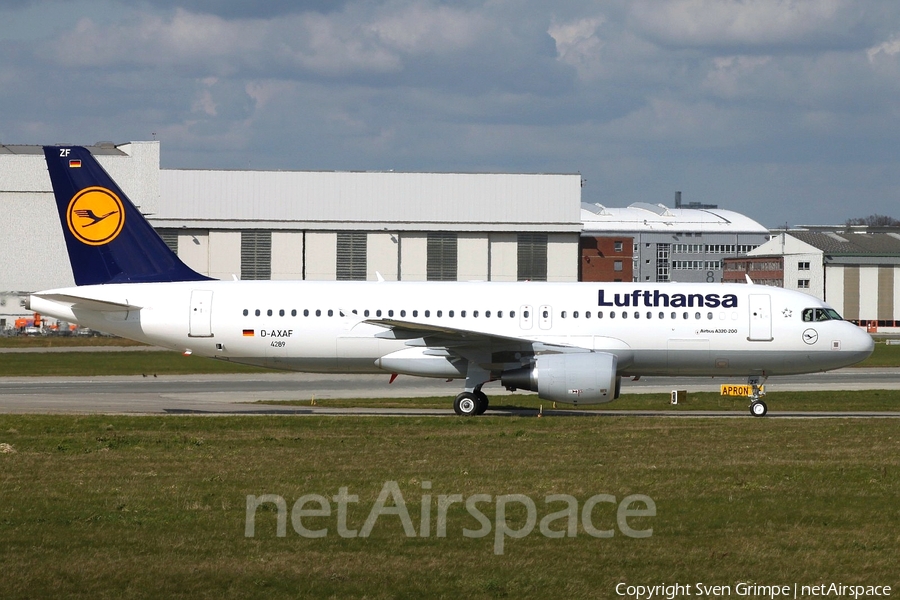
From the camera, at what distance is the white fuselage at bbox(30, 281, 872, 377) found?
1168 inches

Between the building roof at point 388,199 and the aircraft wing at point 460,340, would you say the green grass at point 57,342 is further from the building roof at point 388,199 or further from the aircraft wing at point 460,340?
the aircraft wing at point 460,340

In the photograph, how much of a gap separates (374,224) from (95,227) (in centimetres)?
5309

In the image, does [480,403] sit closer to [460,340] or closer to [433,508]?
[460,340]

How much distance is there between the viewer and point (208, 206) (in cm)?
8106

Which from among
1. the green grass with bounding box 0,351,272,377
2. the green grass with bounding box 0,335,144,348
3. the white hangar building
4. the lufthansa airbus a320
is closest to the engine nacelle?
the lufthansa airbus a320

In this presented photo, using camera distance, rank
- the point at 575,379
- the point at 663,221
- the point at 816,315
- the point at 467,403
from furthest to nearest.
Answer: the point at 663,221 < the point at 816,315 < the point at 467,403 < the point at 575,379

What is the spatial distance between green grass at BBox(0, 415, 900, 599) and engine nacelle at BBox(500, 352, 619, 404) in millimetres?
3313

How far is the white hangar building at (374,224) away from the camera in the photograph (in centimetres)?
8100

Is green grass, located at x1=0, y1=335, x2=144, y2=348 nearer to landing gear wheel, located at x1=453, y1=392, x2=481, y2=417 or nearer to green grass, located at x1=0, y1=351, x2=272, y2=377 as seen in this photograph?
green grass, located at x1=0, y1=351, x2=272, y2=377

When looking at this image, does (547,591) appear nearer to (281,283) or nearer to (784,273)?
(281,283)

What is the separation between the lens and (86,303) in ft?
95.8

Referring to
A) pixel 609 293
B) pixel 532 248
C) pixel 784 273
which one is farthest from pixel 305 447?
pixel 784 273

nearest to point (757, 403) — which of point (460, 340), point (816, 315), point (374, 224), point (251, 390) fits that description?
point (816, 315)

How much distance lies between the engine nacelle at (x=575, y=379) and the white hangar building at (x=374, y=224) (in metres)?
54.2
